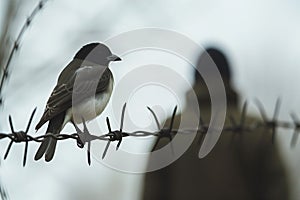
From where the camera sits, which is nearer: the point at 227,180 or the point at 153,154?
the point at 153,154

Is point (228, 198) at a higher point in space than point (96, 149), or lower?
lower

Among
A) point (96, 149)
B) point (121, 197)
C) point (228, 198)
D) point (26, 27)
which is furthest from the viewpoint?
point (121, 197)

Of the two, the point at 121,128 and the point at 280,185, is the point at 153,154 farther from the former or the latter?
the point at 121,128

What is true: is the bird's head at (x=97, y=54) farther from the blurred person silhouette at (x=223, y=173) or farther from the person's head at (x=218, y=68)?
the person's head at (x=218, y=68)

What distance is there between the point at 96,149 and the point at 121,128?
17.1 inches

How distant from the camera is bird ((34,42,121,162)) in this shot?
3.33 metres

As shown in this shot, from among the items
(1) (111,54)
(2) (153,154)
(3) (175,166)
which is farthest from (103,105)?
(3) (175,166)

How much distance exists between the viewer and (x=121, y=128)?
9.66ft

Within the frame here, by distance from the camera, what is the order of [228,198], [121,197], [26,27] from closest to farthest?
[26,27], [228,198], [121,197]

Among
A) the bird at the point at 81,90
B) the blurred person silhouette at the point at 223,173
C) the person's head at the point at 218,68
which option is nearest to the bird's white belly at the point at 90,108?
the bird at the point at 81,90

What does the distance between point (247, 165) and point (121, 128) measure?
3.54 m

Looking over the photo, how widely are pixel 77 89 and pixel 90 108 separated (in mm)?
88

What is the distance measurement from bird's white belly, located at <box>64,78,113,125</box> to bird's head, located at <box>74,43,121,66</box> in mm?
108

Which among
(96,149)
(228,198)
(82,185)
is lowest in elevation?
(82,185)
